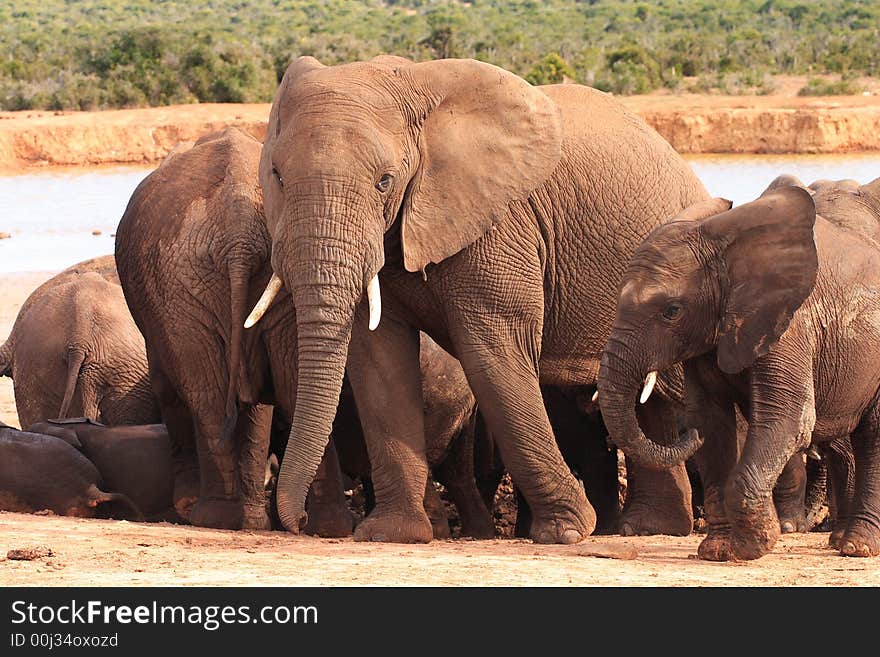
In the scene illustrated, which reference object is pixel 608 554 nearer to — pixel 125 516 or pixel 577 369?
pixel 577 369

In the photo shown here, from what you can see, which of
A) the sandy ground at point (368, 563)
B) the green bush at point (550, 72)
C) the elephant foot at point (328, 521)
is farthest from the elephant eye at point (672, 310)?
the green bush at point (550, 72)

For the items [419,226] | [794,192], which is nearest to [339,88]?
[419,226]

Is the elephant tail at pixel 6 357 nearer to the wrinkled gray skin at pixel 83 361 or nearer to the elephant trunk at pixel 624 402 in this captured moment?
the wrinkled gray skin at pixel 83 361

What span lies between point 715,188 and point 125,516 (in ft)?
65.5

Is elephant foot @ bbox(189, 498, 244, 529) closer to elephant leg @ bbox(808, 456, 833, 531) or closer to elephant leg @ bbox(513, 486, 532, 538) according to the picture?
elephant leg @ bbox(513, 486, 532, 538)

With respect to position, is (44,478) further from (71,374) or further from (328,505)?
(71,374)

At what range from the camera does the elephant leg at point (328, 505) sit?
8.61 m

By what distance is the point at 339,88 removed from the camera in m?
7.39

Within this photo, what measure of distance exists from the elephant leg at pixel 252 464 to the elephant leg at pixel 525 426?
1.47 metres

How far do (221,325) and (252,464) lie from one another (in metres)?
0.78

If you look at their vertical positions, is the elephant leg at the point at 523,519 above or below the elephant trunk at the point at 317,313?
below

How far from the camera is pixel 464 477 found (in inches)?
363

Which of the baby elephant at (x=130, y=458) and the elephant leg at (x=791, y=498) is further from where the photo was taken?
the baby elephant at (x=130, y=458)

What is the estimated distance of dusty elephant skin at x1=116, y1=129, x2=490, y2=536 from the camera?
8398mm
